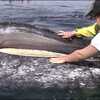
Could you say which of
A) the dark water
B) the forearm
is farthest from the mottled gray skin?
the forearm

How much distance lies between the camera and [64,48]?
22.9 ft

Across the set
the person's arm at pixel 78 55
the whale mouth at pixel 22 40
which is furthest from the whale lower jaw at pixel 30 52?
the person's arm at pixel 78 55

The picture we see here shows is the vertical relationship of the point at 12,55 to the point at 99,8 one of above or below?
below

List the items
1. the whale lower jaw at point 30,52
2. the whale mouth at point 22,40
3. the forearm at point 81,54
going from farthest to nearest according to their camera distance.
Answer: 1. the whale mouth at point 22,40
2. the whale lower jaw at point 30,52
3. the forearm at point 81,54

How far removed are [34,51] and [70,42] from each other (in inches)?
25.3

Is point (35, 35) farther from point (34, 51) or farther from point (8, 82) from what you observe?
point (8, 82)

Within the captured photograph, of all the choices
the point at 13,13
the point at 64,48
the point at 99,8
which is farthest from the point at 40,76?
the point at 13,13

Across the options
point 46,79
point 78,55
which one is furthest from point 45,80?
point 78,55

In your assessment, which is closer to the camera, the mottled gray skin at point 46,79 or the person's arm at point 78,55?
the mottled gray skin at point 46,79

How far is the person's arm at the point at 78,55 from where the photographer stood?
6375mm

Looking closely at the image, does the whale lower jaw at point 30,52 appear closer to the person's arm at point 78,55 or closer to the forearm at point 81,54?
the person's arm at point 78,55

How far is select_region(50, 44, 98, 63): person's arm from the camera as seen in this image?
638 cm

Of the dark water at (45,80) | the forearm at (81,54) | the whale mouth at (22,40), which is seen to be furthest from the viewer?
the whale mouth at (22,40)

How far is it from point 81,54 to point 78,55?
59mm
